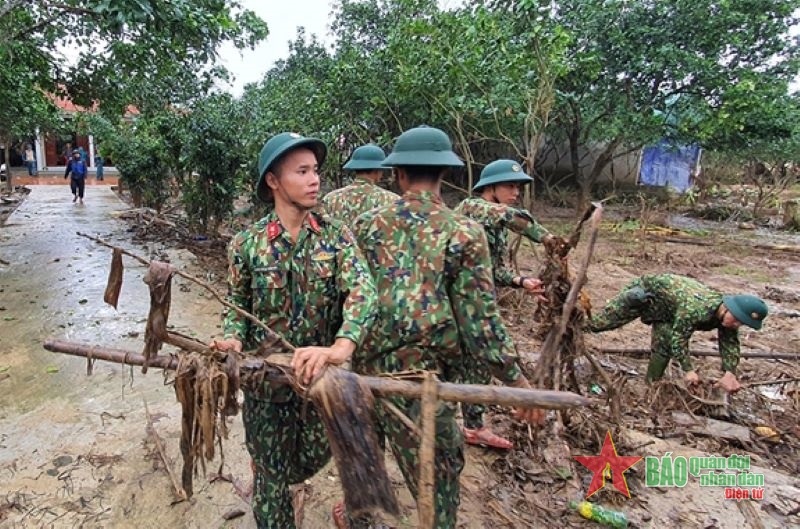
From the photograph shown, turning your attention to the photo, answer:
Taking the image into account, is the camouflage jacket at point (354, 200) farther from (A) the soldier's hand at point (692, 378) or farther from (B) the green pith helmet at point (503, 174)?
(A) the soldier's hand at point (692, 378)

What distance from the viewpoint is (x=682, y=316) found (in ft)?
13.1

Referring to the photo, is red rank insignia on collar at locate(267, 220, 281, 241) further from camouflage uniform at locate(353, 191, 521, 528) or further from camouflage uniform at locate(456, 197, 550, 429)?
camouflage uniform at locate(456, 197, 550, 429)

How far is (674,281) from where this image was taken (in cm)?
433

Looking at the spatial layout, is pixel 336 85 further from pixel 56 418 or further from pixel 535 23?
pixel 56 418

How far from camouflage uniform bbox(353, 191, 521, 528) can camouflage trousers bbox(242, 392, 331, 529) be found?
0.28m

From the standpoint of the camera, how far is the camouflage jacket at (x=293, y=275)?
1.96 metres

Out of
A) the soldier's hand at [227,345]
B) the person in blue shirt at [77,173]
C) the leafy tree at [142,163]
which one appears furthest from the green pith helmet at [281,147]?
Answer: the person in blue shirt at [77,173]

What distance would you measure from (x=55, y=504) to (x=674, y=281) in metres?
4.54

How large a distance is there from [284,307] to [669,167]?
23.2 metres

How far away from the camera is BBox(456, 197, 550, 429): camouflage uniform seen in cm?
314

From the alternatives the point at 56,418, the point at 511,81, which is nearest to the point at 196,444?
the point at 56,418

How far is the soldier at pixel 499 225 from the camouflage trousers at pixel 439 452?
96 centimetres

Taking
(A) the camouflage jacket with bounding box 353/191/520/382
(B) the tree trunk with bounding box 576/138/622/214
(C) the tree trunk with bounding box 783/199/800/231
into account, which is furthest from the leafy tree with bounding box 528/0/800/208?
(A) the camouflage jacket with bounding box 353/191/520/382

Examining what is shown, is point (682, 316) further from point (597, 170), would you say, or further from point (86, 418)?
point (597, 170)
